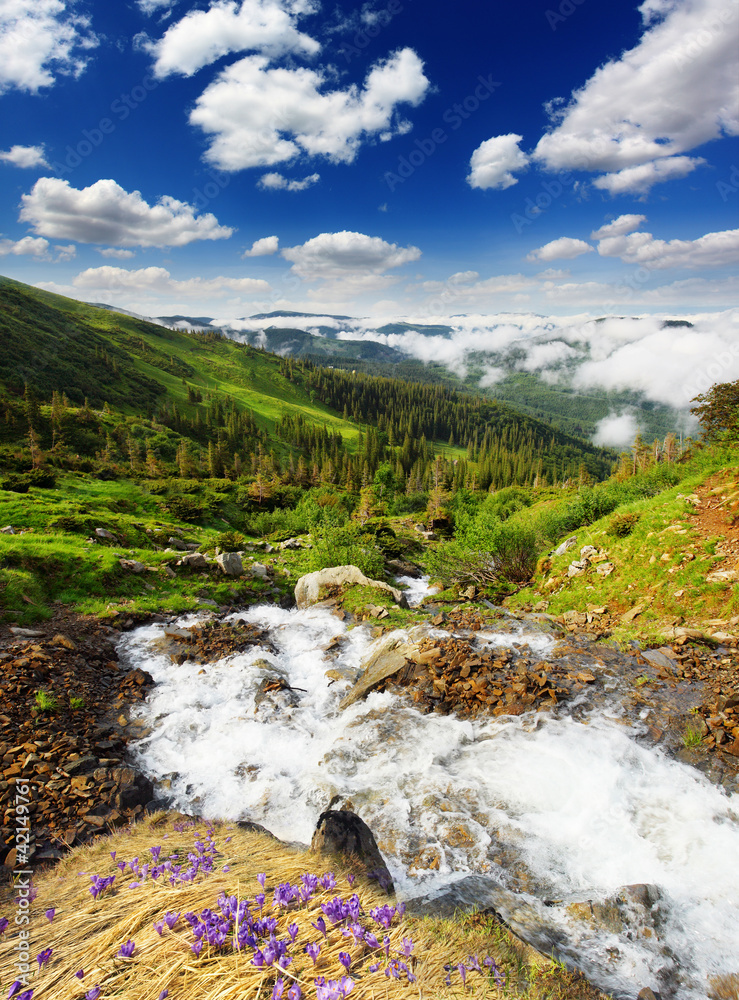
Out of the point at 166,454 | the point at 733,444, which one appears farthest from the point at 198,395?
the point at 733,444

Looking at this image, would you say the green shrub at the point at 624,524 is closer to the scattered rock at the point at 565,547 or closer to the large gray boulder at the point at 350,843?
the scattered rock at the point at 565,547

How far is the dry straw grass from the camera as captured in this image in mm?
3127

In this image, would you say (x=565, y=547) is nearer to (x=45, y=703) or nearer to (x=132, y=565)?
(x=132, y=565)

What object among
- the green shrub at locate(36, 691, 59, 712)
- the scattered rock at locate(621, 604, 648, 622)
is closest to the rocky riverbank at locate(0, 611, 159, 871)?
the green shrub at locate(36, 691, 59, 712)

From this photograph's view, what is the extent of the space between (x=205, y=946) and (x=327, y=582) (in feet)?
61.0

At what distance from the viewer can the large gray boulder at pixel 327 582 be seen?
70.1 ft

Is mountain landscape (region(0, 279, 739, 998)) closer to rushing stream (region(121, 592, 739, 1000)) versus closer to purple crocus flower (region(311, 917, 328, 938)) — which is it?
rushing stream (region(121, 592, 739, 1000))

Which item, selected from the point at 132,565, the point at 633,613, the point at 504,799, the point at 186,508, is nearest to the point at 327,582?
the point at 132,565

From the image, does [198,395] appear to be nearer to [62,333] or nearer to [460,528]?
[62,333]

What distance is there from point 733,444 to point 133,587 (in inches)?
1163

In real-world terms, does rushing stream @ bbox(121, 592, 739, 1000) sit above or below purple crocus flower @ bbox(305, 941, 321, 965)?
below

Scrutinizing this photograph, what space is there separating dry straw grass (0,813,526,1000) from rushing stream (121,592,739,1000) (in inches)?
91.8

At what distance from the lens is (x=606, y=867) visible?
691 cm

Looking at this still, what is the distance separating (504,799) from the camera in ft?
27.4
